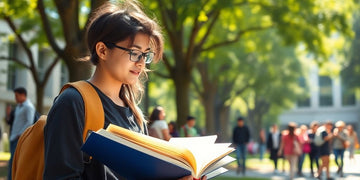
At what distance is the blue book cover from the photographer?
6.44ft

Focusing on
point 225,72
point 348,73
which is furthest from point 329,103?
point 225,72

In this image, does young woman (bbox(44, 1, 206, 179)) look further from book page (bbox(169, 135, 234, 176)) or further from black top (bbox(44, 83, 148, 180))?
book page (bbox(169, 135, 234, 176))

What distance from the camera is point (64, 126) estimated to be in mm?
1995

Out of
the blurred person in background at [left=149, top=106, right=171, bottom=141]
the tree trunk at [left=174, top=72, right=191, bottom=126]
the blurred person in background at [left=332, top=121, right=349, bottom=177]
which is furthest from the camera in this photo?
the tree trunk at [left=174, top=72, right=191, bottom=126]

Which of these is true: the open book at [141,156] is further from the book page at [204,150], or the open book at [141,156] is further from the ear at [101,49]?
the ear at [101,49]

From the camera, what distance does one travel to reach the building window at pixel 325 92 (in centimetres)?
7275

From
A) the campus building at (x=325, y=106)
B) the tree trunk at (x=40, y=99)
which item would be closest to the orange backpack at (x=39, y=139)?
the tree trunk at (x=40, y=99)

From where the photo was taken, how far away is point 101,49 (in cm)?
229

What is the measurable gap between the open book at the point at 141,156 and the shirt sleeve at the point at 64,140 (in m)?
0.06

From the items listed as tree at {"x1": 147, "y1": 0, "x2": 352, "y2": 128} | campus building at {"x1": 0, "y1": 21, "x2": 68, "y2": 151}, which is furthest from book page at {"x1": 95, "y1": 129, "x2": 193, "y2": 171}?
campus building at {"x1": 0, "y1": 21, "x2": 68, "y2": 151}

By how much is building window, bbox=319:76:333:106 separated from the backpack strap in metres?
72.8

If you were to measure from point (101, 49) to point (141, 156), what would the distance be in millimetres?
538

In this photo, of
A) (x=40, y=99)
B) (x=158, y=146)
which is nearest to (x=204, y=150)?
(x=158, y=146)

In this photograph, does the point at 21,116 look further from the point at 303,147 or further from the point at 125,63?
the point at 303,147
